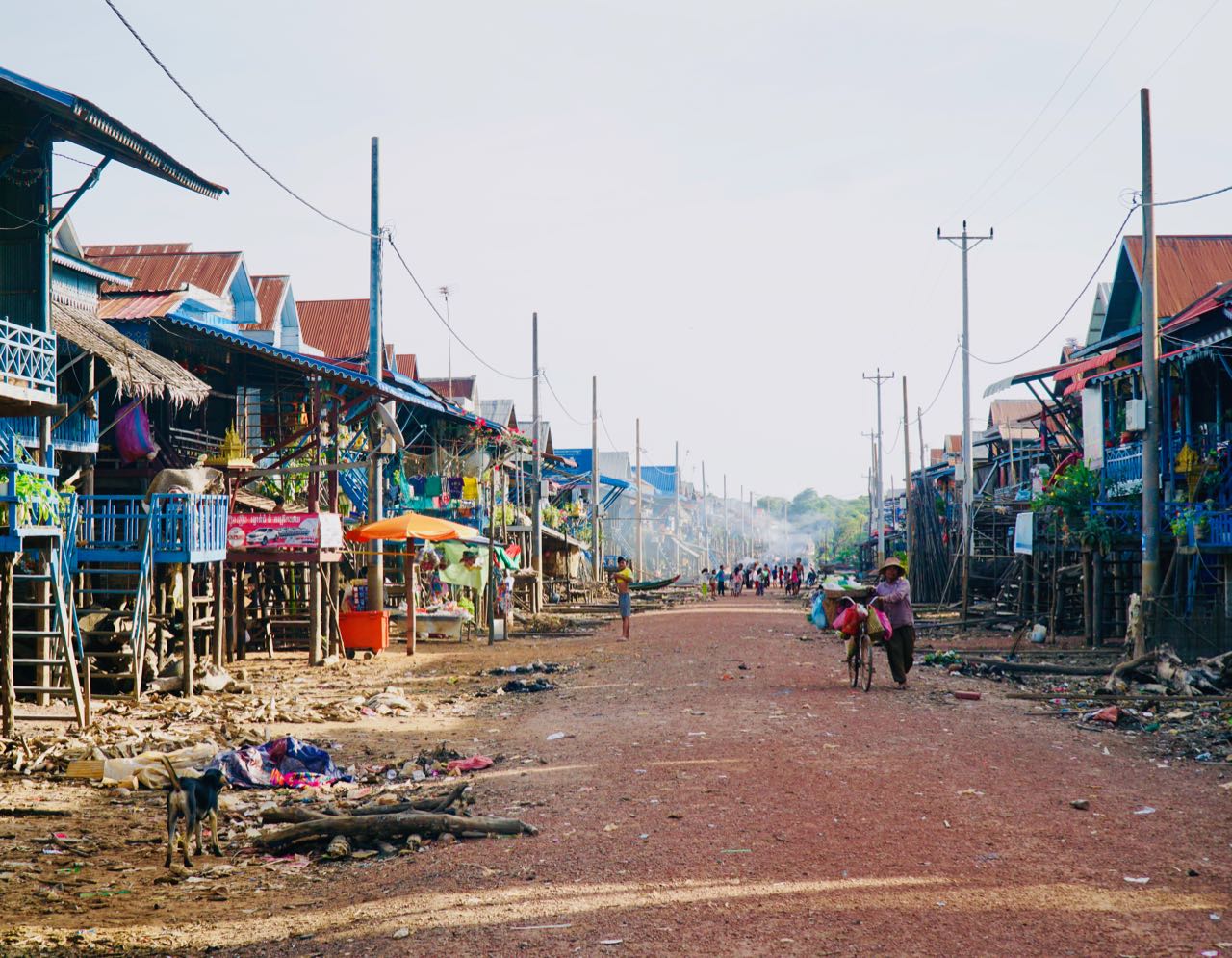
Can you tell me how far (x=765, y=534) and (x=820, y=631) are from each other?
151 m

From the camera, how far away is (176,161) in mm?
17125

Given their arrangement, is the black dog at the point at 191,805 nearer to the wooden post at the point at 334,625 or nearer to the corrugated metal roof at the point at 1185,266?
the wooden post at the point at 334,625

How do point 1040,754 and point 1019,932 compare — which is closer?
point 1019,932

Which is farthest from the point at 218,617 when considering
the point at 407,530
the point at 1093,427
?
the point at 1093,427

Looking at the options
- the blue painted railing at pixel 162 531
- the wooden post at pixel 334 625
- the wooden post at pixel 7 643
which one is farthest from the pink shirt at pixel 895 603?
the wooden post at pixel 334 625

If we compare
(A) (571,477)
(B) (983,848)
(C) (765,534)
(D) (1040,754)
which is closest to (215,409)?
(D) (1040,754)

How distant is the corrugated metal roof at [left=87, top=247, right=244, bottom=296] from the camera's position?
27266mm

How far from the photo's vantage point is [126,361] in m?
17.1

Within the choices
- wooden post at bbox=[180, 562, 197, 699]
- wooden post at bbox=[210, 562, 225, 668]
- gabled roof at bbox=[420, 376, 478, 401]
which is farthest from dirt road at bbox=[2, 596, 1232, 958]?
gabled roof at bbox=[420, 376, 478, 401]

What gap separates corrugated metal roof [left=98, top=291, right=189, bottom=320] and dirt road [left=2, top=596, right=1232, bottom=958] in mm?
11973

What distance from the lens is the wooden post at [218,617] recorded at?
18.9 meters

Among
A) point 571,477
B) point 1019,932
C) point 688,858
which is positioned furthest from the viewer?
point 571,477

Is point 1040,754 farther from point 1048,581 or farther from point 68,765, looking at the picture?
point 1048,581

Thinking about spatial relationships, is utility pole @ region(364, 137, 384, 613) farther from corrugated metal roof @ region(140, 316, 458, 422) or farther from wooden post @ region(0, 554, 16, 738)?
wooden post @ region(0, 554, 16, 738)
